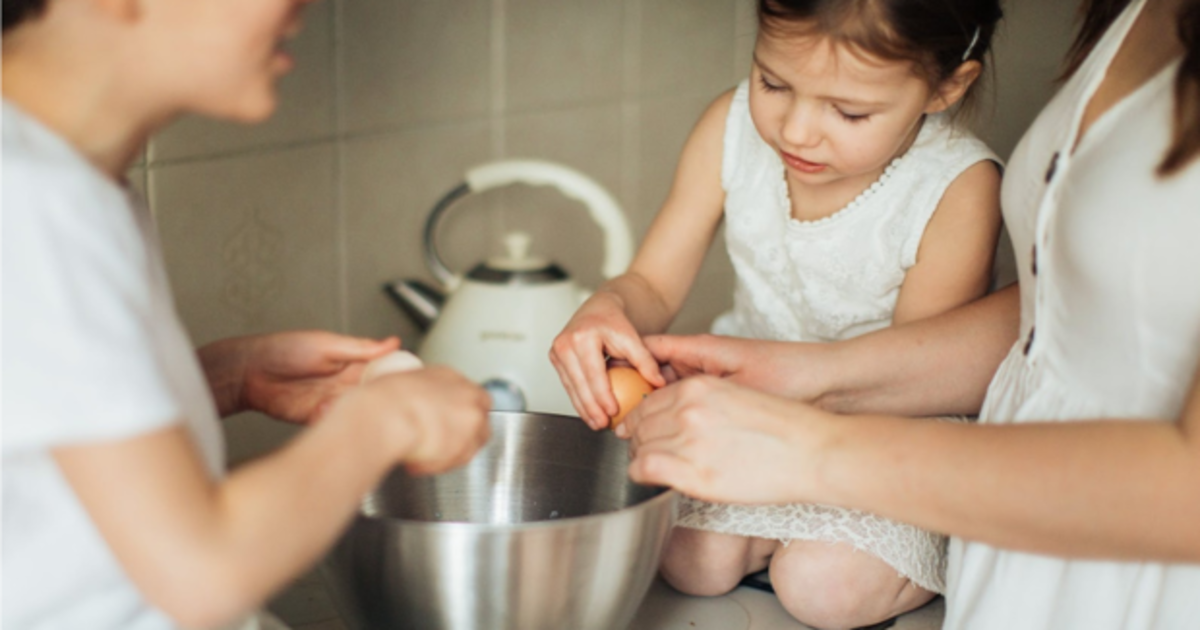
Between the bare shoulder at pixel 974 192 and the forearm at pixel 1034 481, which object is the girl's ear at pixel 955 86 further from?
the forearm at pixel 1034 481

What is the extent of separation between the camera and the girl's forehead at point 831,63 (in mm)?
1108

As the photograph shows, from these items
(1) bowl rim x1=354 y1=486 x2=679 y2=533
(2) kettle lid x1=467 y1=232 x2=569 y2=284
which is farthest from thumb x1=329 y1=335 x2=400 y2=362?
(2) kettle lid x1=467 y1=232 x2=569 y2=284

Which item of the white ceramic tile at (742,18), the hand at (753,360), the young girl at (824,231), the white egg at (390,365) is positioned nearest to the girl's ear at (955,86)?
the young girl at (824,231)

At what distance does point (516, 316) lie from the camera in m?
1.46

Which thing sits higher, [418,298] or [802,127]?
[802,127]

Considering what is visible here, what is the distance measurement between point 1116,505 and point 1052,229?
0.23 m

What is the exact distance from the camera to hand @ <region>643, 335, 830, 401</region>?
1.20 m

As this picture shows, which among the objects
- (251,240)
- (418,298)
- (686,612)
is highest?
(251,240)

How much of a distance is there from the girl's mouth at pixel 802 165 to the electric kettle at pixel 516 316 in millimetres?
358

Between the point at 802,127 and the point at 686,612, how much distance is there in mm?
481

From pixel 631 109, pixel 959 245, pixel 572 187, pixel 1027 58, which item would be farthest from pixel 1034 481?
pixel 1027 58

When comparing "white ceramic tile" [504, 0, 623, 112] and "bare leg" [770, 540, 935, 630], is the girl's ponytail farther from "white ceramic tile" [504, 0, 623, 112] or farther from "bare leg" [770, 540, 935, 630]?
"white ceramic tile" [504, 0, 623, 112]

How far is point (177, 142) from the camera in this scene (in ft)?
4.25

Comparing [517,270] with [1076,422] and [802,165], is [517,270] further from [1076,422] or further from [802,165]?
[1076,422]
